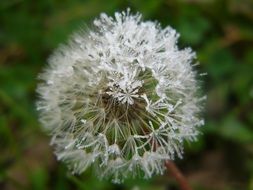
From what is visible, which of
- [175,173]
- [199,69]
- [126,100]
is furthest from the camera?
[199,69]

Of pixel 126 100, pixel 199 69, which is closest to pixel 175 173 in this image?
pixel 126 100

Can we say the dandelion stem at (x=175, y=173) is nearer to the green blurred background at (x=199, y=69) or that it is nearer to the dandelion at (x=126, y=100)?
the dandelion at (x=126, y=100)

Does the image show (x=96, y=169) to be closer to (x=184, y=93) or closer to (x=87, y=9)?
(x=184, y=93)

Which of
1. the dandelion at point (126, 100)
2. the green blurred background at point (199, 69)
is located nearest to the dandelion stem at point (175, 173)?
the dandelion at point (126, 100)

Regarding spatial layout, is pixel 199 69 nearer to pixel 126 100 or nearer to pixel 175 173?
pixel 175 173

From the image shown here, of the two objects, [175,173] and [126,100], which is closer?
[126,100]

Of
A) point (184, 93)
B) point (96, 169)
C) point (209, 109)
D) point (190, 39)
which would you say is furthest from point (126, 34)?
point (209, 109)

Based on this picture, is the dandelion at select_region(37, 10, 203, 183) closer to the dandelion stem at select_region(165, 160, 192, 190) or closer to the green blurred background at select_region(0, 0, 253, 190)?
the dandelion stem at select_region(165, 160, 192, 190)
